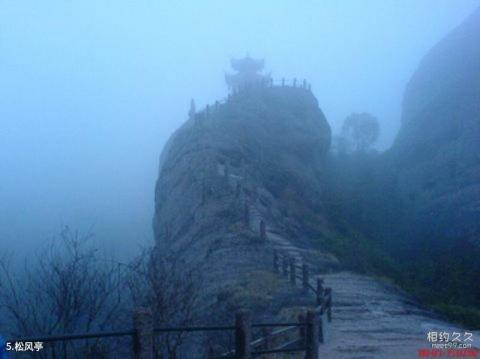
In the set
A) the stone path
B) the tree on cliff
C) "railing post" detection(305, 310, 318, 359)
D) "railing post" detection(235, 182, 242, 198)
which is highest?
the tree on cliff

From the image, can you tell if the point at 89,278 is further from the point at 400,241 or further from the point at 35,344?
the point at 400,241

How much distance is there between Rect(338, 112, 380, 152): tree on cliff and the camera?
3196 inches

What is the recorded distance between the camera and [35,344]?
742cm

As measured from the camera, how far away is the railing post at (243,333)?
968cm

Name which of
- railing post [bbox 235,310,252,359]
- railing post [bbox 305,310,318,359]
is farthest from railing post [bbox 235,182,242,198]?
railing post [bbox 235,310,252,359]

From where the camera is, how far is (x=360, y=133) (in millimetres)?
82125

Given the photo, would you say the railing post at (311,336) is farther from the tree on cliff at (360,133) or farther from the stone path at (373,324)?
the tree on cliff at (360,133)

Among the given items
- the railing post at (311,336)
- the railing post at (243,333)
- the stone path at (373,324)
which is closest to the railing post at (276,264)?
the stone path at (373,324)

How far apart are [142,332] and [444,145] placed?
167ft

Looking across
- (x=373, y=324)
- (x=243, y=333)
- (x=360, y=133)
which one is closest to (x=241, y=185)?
(x=373, y=324)

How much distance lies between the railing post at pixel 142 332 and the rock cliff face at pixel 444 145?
3876 centimetres

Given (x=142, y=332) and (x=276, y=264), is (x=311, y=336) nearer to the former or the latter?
(x=142, y=332)

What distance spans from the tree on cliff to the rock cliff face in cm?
693

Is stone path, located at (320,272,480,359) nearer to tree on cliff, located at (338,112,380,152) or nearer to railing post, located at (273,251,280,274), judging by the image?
railing post, located at (273,251,280,274)
